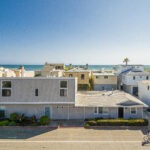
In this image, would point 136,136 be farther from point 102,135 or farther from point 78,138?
point 78,138

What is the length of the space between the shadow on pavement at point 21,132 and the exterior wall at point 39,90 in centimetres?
435

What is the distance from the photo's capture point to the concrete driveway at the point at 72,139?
24922mm

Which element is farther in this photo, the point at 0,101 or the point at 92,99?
the point at 92,99

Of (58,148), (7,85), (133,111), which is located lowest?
(58,148)

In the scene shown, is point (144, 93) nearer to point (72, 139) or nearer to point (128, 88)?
point (128, 88)

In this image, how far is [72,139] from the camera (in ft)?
89.5

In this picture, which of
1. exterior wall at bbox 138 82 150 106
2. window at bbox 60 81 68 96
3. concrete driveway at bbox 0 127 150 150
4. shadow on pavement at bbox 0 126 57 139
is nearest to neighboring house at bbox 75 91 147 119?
window at bbox 60 81 68 96

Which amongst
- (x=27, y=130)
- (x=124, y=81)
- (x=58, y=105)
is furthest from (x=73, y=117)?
(x=124, y=81)

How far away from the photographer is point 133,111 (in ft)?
116

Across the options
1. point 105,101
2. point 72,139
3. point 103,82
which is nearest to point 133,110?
point 105,101

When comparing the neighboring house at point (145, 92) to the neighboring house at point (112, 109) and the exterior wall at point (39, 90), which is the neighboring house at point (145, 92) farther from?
the exterior wall at point (39, 90)

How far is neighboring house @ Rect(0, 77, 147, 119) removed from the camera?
113 ft

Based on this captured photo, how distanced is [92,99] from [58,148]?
13.9 meters

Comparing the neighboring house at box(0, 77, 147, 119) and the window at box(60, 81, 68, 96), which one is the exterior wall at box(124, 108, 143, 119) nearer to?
the neighboring house at box(0, 77, 147, 119)
